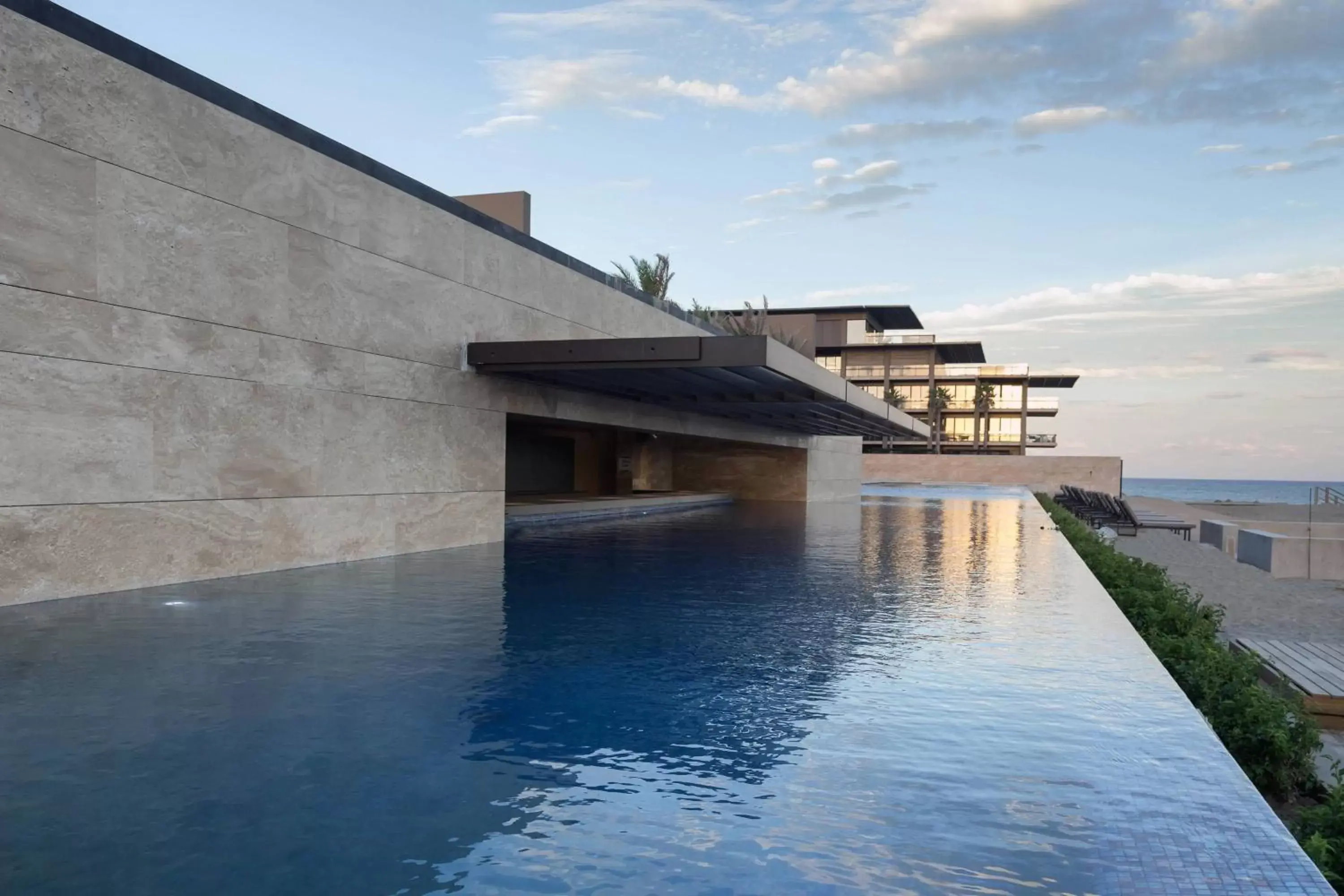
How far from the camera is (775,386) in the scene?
15133 mm

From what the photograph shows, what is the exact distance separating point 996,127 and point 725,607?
60.3ft

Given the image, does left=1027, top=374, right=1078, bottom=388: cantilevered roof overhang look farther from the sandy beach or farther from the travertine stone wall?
the travertine stone wall

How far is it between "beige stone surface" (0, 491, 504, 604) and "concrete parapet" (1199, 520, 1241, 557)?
19.8m

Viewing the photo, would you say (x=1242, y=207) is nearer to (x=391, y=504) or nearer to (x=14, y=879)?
(x=391, y=504)

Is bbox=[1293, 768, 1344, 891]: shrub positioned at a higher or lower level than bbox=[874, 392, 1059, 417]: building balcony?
lower

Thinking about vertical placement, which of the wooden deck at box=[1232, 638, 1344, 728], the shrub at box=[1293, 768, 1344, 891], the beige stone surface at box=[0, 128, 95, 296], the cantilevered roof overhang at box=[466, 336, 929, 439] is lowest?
the wooden deck at box=[1232, 638, 1344, 728]

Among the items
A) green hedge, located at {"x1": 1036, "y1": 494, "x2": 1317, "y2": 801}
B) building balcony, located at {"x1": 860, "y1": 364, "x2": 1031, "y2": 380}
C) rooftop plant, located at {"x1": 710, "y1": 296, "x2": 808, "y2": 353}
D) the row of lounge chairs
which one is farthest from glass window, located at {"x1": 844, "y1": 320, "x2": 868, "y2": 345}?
green hedge, located at {"x1": 1036, "y1": 494, "x2": 1317, "y2": 801}

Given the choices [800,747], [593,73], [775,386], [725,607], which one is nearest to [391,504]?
[725,607]

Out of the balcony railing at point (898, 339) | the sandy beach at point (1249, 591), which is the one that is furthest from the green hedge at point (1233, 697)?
the balcony railing at point (898, 339)

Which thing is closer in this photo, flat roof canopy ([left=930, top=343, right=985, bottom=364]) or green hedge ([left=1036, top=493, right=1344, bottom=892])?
green hedge ([left=1036, top=493, right=1344, bottom=892])

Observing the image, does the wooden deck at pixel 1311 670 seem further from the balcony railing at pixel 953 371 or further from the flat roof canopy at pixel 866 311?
the balcony railing at pixel 953 371

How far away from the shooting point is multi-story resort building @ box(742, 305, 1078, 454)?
3034 inches

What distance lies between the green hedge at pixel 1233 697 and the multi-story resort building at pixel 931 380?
222ft

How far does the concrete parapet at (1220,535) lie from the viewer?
23375 mm
